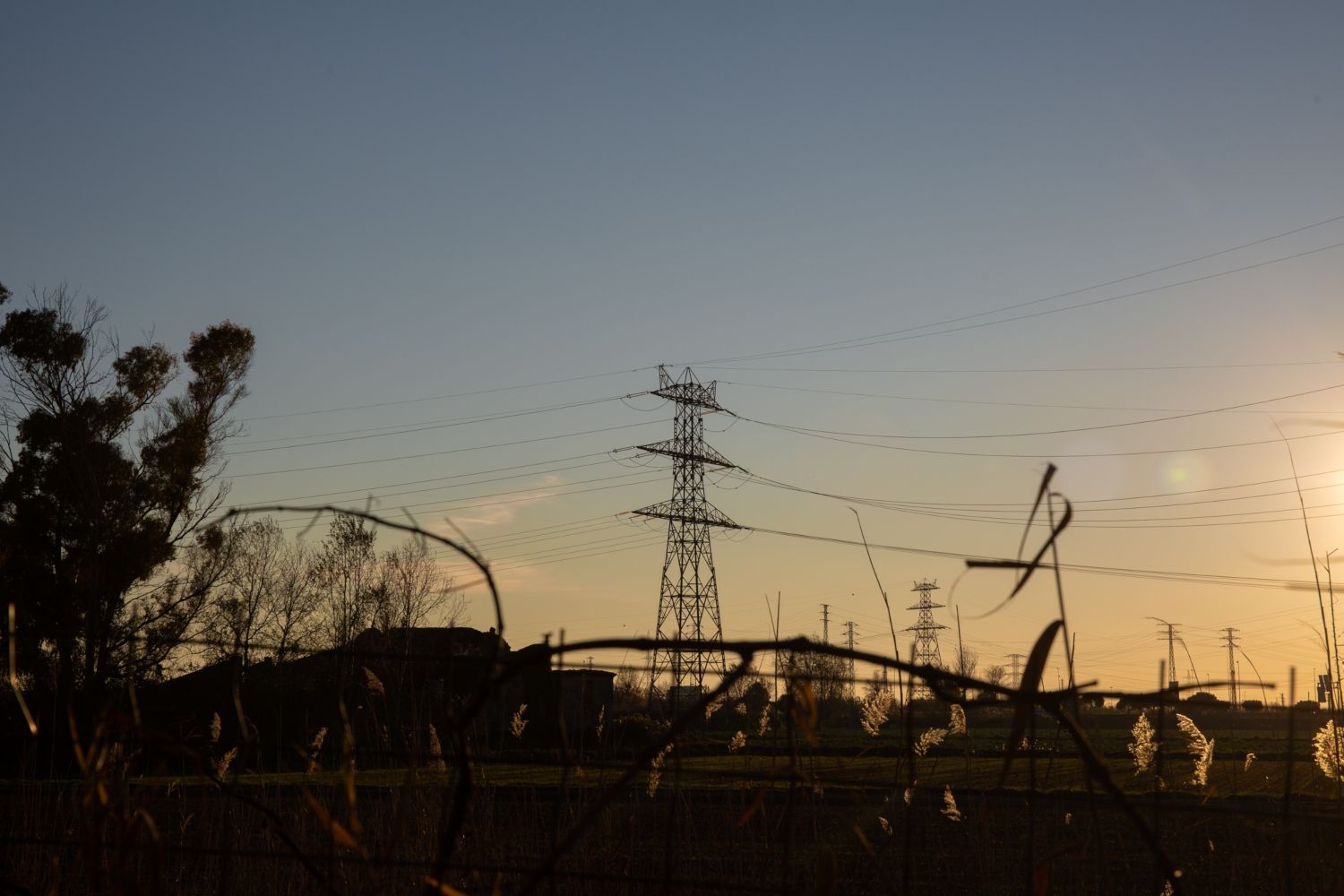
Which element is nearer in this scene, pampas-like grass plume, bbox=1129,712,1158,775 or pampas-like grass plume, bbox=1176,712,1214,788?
pampas-like grass plume, bbox=1176,712,1214,788

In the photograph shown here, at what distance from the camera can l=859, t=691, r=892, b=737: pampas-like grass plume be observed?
139 inches

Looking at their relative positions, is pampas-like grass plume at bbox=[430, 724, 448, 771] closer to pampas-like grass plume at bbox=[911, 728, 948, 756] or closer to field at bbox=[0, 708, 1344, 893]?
field at bbox=[0, 708, 1344, 893]

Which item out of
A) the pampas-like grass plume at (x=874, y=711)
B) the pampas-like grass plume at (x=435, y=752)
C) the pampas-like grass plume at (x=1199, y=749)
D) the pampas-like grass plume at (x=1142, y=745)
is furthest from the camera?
the pampas-like grass plume at (x=1142, y=745)

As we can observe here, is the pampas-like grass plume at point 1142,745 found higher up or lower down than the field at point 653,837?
higher up

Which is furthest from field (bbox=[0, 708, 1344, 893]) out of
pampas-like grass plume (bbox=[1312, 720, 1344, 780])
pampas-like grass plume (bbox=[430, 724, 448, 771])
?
pampas-like grass plume (bbox=[1312, 720, 1344, 780])

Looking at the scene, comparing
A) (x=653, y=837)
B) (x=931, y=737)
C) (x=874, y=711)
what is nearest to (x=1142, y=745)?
(x=931, y=737)

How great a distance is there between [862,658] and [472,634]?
31.8 m

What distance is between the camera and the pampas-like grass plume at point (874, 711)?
11.6 feet

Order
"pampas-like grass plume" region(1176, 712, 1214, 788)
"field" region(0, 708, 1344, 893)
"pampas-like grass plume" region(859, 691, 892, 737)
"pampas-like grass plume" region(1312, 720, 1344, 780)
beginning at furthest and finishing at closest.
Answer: "pampas-like grass plume" region(1312, 720, 1344, 780) → "pampas-like grass plume" region(859, 691, 892, 737) → "pampas-like grass plume" region(1176, 712, 1214, 788) → "field" region(0, 708, 1344, 893)

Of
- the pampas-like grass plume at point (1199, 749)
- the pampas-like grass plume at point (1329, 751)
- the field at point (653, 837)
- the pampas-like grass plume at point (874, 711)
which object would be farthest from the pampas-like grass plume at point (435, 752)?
the pampas-like grass plume at point (1329, 751)

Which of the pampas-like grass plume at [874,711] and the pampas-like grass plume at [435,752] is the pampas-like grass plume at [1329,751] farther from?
the pampas-like grass plume at [435,752]

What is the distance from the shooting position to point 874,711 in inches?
143

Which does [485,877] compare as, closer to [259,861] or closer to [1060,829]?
[259,861]

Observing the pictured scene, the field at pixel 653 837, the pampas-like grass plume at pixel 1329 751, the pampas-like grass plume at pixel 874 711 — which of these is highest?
the pampas-like grass plume at pixel 874 711
